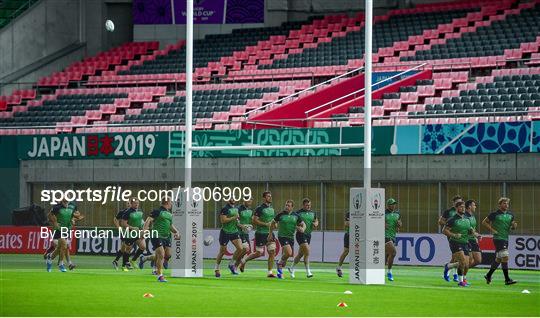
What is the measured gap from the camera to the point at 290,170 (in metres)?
39.4

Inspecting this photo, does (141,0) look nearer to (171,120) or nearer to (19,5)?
(19,5)

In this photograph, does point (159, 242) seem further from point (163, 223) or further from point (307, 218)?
point (307, 218)

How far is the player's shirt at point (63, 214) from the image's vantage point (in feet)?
101

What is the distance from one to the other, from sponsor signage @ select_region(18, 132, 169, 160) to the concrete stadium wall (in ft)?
0.84

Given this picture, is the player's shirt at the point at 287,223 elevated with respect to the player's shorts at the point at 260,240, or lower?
elevated

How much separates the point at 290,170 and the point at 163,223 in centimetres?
1190

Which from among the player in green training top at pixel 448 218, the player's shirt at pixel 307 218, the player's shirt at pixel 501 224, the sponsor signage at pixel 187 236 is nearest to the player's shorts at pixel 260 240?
the player's shirt at pixel 307 218

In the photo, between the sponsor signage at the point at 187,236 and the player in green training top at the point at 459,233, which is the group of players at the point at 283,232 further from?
the sponsor signage at the point at 187,236

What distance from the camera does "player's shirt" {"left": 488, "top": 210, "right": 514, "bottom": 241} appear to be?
26609mm

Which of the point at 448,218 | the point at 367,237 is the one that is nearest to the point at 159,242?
the point at 367,237

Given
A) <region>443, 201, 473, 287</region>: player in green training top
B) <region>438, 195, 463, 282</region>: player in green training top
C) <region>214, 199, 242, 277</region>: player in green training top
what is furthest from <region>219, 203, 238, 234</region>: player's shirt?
<region>443, 201, 473, 287</region>: player in green training top

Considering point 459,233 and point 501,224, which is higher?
point 501,224

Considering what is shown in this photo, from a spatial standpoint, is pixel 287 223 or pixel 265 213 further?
pixel 265 213

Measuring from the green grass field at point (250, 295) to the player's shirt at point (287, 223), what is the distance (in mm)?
1291
